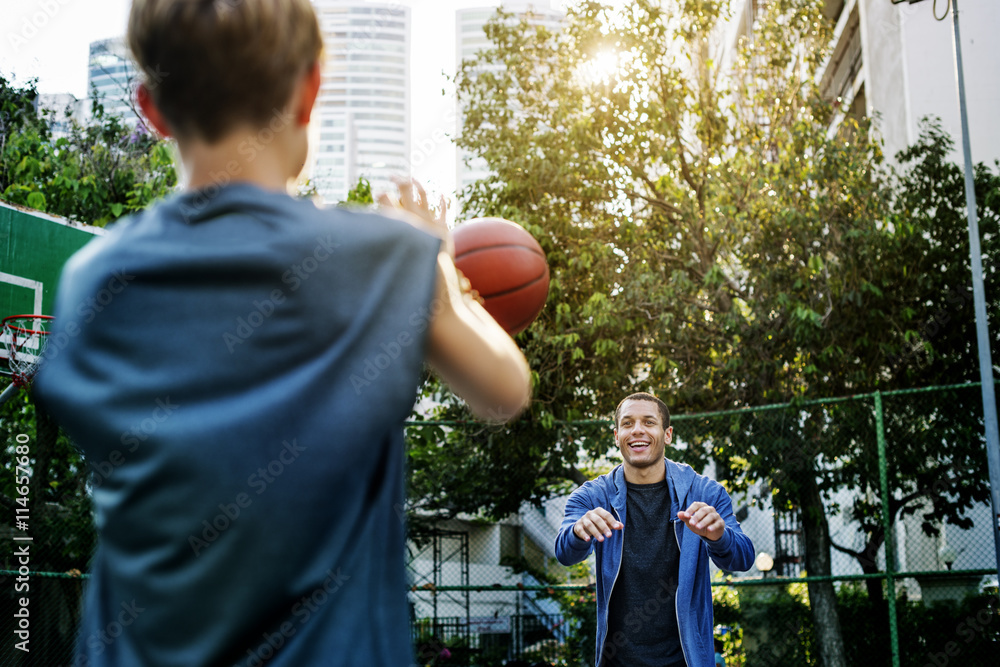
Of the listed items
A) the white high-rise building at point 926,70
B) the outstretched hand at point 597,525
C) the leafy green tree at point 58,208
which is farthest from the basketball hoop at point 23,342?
the white high-rise building at point 926,70

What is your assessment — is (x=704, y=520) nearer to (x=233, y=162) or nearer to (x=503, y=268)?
(x=503, y=268)

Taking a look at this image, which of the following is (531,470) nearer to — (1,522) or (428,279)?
(1,522)

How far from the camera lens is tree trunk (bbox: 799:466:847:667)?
340 inches

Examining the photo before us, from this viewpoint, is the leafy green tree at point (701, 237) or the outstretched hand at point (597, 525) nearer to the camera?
the outstretched hand at point (597, 525)

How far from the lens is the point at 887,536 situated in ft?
25.6

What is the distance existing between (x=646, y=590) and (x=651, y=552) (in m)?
0.20

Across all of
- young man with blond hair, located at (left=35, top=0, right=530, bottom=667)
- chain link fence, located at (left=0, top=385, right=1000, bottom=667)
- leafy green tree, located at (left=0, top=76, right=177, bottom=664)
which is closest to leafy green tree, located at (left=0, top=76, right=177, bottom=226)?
leafy green tree, located at (left=0, top=76, right=177, bottom=664)

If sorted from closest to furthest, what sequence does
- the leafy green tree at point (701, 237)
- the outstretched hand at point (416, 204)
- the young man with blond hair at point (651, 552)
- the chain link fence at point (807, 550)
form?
the outstretched hand at point (416, 204), the young man with blond hair at point (651, 552), the chain link fence at point (807, 550), the leafy green tree at point (701, 237)

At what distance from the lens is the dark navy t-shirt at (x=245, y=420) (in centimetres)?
81

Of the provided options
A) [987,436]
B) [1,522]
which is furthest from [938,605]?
[1,522]

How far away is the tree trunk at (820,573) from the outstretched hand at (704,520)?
579cm

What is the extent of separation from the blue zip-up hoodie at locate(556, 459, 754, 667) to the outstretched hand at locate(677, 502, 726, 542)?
0.60 meters

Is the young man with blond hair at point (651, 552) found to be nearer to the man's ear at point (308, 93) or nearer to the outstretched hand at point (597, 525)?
the outstretched hand at point (597, 525)

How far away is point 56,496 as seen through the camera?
1122cm
